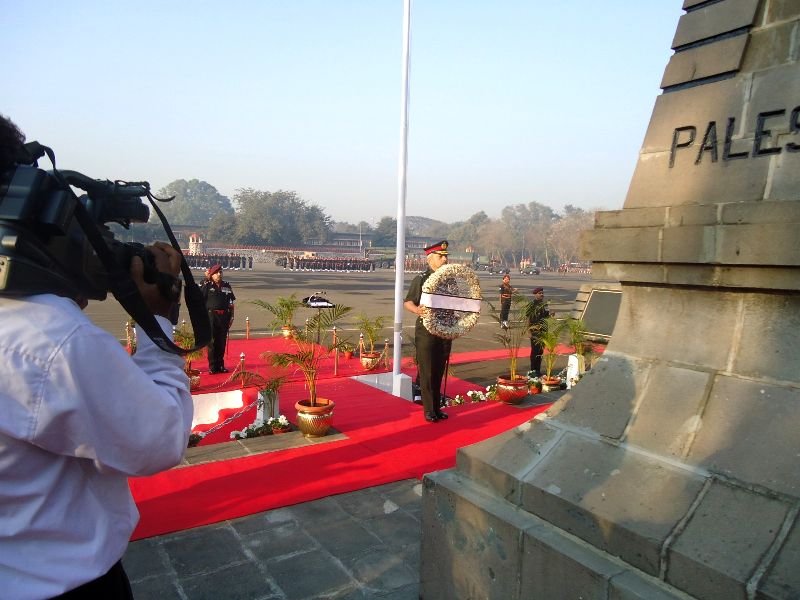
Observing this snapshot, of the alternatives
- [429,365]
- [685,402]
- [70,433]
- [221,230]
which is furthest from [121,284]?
[221,230]

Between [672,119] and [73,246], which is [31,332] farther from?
[672,119]

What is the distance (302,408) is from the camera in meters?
5.50

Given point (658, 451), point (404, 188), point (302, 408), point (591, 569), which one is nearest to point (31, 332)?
point (591, 569)

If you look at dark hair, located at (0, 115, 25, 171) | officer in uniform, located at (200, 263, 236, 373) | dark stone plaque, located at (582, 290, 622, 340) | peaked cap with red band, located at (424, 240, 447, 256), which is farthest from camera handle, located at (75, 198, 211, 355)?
dark stone plaque, located at (582, 290, 622, 340)

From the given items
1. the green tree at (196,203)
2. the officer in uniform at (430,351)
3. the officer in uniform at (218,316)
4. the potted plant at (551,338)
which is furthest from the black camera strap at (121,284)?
the green tree at (196,203)

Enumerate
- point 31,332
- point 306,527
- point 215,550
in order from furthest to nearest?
point 306,527
point 215,550
point 31,332

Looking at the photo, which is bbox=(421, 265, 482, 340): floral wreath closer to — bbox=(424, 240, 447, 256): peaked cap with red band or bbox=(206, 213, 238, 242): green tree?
bbox=(424, 240, 447, 256): peaked cap with red band

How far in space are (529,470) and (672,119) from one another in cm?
162

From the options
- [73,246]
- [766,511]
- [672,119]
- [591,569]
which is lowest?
[591,569]

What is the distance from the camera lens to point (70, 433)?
3.71ft

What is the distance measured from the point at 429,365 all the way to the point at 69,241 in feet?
17.4

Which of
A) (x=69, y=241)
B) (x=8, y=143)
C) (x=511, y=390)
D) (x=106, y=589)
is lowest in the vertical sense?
(x=511, y=390)

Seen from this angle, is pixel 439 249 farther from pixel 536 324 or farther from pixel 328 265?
pixel 328 265

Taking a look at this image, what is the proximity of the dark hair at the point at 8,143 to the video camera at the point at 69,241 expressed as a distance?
2 centimetres
